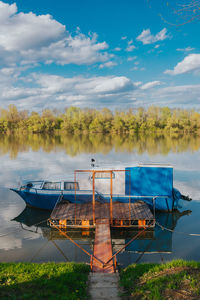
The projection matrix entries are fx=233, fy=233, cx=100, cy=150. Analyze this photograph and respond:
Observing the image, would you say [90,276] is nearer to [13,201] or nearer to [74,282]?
[74,282]

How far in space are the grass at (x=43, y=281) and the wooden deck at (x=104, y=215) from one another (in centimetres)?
497

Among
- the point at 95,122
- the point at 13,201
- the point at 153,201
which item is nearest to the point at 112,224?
the point at 153,201

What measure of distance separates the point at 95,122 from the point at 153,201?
10865 cm

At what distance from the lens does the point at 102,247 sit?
10734 mm

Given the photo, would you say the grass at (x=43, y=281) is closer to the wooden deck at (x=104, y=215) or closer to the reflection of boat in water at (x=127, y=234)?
the reflection of boat in water at (x=127, y=234)

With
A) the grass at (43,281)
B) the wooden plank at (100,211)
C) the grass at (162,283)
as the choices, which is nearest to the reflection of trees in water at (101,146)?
the wooden plank at (100,211)

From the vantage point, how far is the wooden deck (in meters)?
14.1

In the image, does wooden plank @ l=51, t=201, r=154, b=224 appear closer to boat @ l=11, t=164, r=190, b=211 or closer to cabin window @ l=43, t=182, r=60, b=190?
boat @ l=11, t=164, r=190, b=211

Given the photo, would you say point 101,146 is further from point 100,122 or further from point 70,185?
point 100,122

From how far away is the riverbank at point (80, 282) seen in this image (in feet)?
21.2

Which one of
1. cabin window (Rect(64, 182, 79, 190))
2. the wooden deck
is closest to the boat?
cabin window (Rect(64, 182, 79, 190))

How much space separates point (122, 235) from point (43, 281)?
24.4ft

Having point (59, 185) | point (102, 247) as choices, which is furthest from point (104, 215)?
point (59, 185)

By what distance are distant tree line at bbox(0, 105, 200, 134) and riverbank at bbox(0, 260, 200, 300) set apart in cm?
11526
